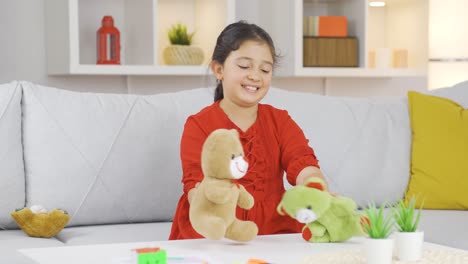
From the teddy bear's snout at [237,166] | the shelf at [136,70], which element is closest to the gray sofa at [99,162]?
the teddy bear's snout at [237,166]

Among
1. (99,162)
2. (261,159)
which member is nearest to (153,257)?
(261,159)

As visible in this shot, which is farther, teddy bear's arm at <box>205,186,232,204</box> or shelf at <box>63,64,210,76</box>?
shelf at <box>63,64,210,76</box>

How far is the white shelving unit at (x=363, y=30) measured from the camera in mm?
3434

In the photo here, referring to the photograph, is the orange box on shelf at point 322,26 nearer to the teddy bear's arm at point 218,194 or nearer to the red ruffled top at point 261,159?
the red ruffled top at point 261,159

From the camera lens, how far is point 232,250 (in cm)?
140

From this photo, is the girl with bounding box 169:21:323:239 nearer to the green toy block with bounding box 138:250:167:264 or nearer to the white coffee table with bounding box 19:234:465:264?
the white coffee table with bounding box 19:234:465:264

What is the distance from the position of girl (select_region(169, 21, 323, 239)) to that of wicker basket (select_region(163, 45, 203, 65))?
1423mm

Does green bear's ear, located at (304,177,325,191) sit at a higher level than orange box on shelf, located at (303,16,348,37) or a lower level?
lower

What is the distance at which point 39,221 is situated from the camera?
1.96 meters

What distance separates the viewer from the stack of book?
3486mm

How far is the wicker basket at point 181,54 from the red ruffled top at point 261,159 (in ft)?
4.67

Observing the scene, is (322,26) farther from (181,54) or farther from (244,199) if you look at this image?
(244,199)

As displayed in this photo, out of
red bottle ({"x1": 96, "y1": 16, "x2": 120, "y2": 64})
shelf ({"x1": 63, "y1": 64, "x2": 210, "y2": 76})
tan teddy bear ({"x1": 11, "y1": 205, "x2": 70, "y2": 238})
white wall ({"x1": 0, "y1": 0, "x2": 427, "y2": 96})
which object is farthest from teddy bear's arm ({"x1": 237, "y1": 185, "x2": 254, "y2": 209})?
white wall ({"x1": 0, "y1": 0, "x2": 427, "y2": 96})

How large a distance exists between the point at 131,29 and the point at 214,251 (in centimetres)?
209
